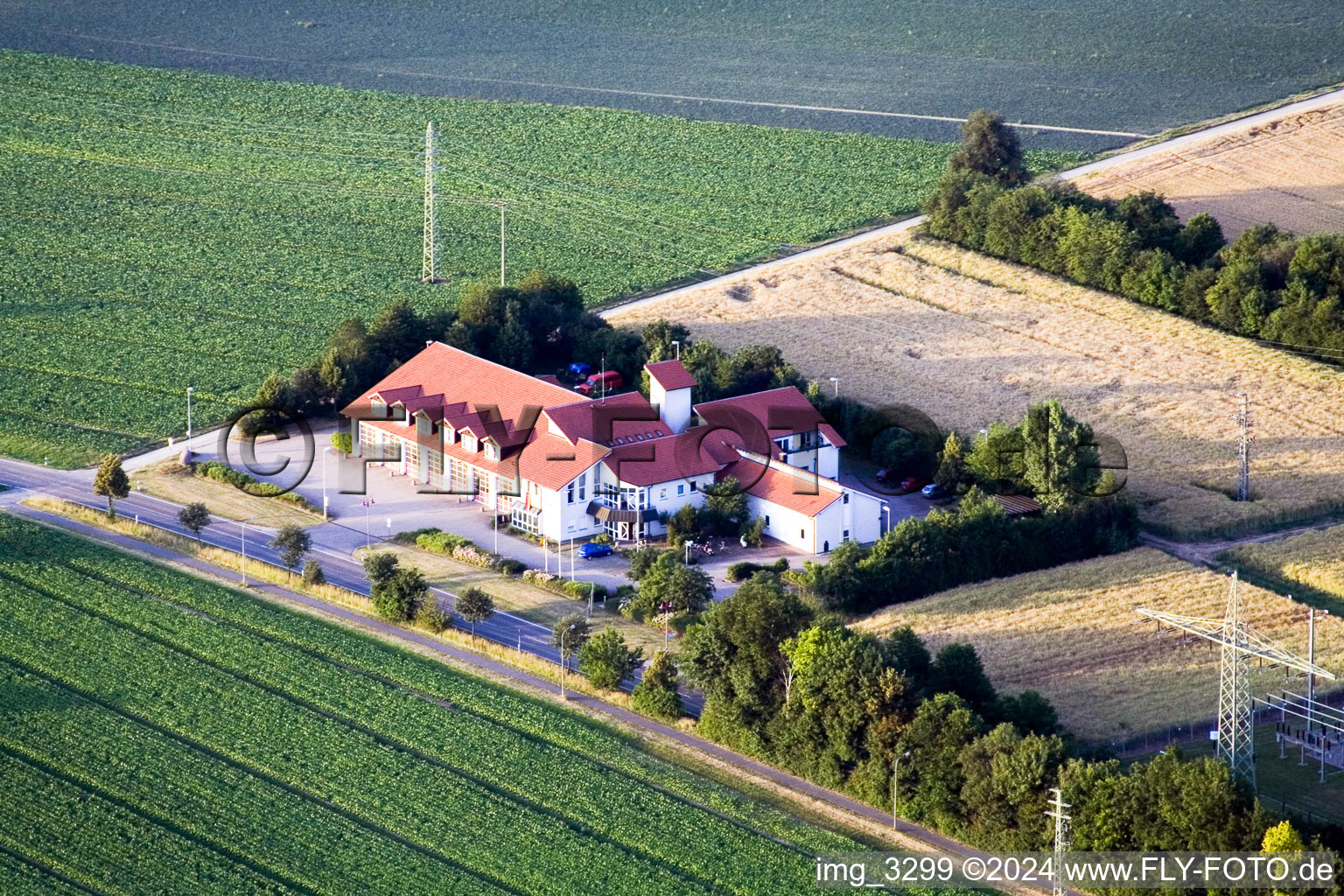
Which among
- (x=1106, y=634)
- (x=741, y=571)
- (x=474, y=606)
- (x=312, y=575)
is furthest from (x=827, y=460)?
(x=312, y=575)

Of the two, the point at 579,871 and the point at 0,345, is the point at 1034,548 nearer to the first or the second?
the point at 579,871

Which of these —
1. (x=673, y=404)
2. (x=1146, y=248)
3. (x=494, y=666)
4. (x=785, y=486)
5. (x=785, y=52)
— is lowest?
(x=494, y=666)

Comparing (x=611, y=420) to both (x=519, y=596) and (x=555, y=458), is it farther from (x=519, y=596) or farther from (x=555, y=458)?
(x=519, y=596)

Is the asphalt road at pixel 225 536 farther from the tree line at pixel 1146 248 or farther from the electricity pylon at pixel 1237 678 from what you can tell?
the tree line at pixel 1146 248

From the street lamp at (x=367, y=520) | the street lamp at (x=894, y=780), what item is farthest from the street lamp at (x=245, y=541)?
the street lamp at (x=894, y=780)

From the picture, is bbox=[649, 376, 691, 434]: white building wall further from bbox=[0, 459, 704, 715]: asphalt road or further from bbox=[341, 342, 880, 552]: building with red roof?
bbox=[0, 459, 704, 715]: asphalt road
